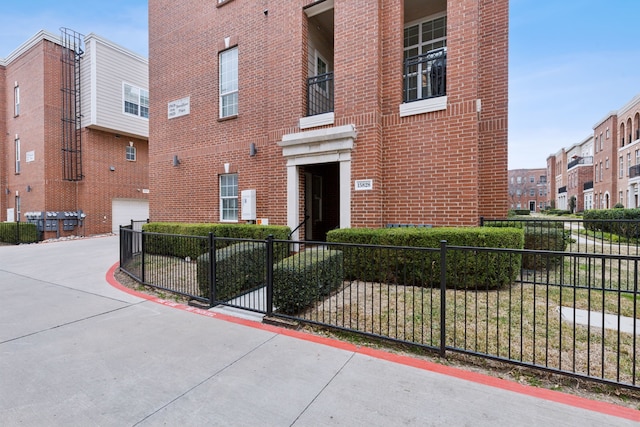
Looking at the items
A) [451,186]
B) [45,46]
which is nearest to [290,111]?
[451,186]

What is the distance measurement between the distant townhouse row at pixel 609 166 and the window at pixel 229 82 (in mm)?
35639

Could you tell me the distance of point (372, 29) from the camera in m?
7.74

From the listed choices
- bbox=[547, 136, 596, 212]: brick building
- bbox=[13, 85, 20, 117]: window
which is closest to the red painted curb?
bbox=[13, 85, 20, 117]: window

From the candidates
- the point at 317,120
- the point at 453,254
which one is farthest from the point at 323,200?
the point at 453,254

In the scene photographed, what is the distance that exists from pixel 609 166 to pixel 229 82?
143ft

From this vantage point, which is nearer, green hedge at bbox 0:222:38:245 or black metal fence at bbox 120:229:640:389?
black metal fence at bbox 120:229:640:389

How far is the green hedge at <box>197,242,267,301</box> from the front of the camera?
5.28 meters

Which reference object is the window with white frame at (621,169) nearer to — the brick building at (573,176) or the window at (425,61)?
the brick building at (573,176)

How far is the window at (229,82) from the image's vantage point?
10.6 m

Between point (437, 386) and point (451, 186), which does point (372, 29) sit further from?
point (437, 386)

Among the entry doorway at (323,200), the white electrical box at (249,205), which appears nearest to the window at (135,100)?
the white electrical box at (249,205)

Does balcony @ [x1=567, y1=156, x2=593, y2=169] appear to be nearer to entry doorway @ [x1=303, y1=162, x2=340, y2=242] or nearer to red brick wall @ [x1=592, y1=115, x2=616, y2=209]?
red brick wall @ [x1=592, y1=115, x2=616, y2=209]

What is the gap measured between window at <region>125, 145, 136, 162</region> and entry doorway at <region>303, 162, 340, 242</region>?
15679 millimetres

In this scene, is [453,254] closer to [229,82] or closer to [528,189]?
[229,82]
